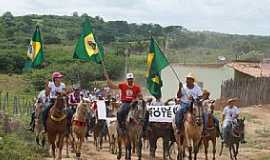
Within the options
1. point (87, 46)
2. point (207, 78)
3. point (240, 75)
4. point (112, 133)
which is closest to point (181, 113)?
point (112, 133)

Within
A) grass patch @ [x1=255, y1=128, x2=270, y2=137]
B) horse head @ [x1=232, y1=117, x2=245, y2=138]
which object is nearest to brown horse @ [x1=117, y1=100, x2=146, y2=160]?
horse head @ [x1=232, y1=117, x2=245, y2=138]

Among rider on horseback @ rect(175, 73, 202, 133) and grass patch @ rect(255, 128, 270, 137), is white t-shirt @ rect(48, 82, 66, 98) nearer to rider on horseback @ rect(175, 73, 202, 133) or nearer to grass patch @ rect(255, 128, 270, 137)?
rider on horseback @ rect(175, 73, 202, 133)

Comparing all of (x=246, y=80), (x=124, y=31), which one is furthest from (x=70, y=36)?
(x=246, y=80)

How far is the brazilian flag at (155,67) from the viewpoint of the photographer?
73.5ft

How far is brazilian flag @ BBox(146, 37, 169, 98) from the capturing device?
2239cm

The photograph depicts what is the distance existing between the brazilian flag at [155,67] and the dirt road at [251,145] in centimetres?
242

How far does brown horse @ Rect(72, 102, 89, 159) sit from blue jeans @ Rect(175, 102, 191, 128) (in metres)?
2.79

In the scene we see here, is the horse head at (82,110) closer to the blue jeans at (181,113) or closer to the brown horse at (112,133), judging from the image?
the blue jeans at (181,113)

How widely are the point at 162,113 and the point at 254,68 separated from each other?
1540 inches

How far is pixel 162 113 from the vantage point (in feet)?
65.6

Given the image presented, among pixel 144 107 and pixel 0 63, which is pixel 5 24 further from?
pixel 144 107

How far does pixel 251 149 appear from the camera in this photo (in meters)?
27.8

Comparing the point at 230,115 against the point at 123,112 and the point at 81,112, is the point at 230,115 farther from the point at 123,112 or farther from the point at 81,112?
the point at 81,112

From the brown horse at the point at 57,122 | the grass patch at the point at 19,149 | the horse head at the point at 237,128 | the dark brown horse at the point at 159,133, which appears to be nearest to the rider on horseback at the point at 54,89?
the brown horse at the point at 57,122
